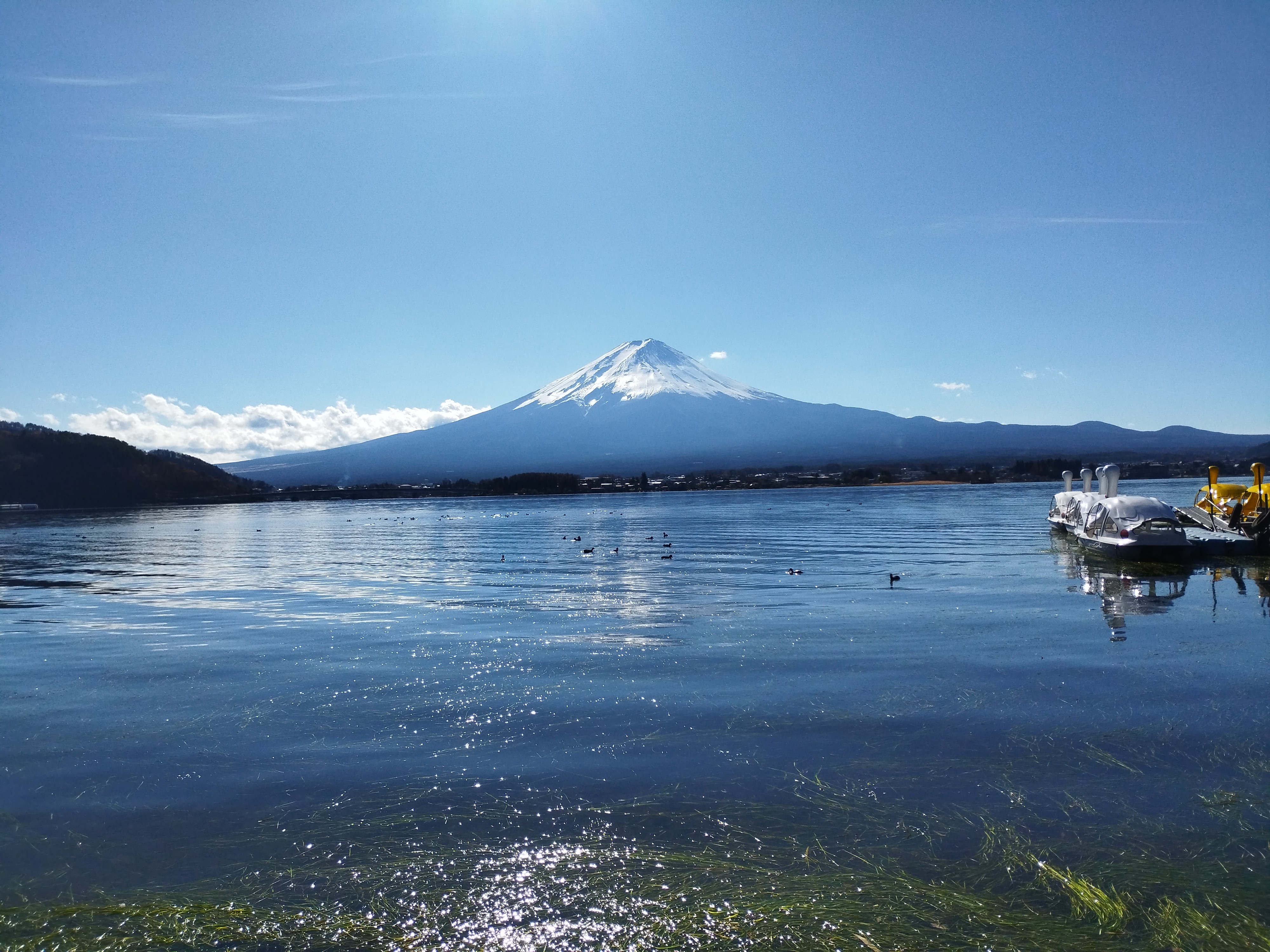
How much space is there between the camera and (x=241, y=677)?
42.7 ft

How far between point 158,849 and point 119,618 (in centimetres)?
1528

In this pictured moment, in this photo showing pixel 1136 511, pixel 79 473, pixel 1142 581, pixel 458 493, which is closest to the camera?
pixel 1142 581

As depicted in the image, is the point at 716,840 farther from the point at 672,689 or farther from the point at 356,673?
the point at 356,673

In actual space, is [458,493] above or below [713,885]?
above

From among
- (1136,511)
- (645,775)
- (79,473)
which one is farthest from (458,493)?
(645,775)

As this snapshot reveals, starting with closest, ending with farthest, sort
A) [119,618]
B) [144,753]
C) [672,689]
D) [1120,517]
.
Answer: [144,753] → [672,689] → [119,618] → [1120,517]

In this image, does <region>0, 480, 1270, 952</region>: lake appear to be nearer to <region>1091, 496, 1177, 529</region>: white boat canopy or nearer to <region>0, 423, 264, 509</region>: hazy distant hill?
<region>1091, 496, 1177, 529</region>: white boat canopy

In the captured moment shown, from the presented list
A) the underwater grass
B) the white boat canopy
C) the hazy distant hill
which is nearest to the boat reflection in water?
the white boat canopy

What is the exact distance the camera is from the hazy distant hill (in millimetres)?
118188

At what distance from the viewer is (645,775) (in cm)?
822

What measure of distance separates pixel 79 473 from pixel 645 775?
13877cm

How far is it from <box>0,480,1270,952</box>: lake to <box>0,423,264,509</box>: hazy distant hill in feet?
393

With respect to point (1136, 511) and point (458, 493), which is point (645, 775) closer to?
point (1136, 511)

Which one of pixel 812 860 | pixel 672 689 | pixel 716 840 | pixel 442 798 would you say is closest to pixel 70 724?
pixel 442 798
